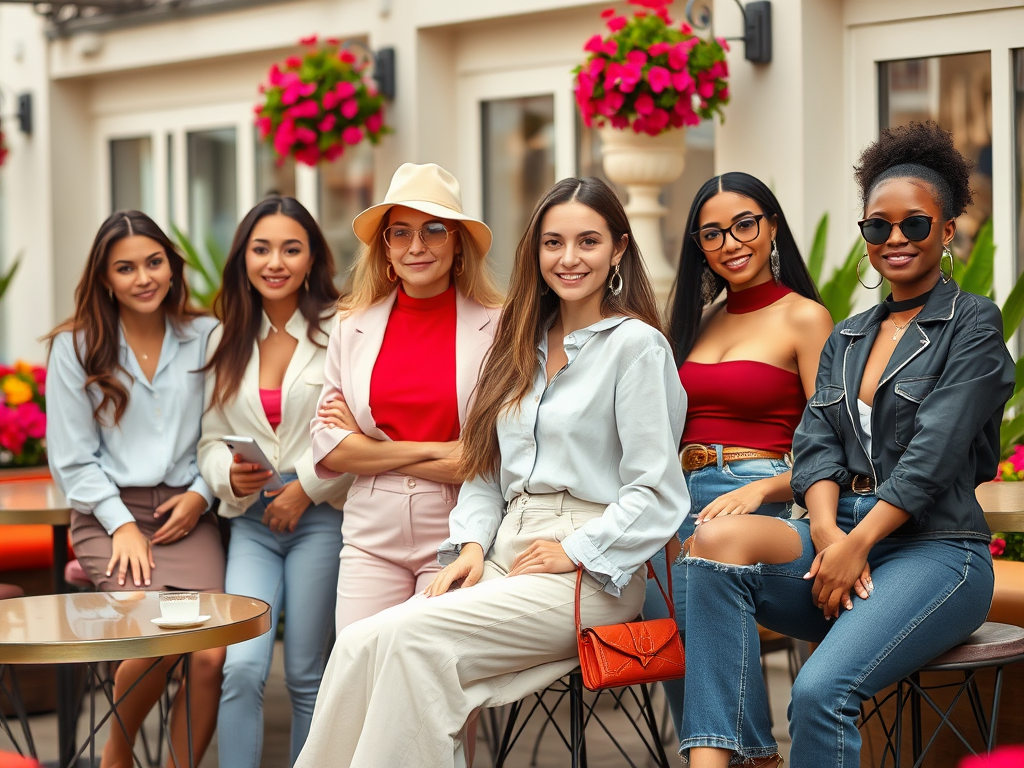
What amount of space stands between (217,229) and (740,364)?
456 cm

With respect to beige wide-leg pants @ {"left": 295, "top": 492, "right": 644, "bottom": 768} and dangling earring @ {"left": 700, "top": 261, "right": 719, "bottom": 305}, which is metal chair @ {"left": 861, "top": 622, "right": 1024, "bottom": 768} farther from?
dangling earring @ {"left": 700, "top": 261, "right": 719, "bottom": 305}

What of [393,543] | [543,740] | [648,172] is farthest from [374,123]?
[393,543]

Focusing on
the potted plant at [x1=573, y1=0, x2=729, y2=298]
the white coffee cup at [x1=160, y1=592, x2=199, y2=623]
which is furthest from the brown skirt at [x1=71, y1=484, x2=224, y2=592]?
the potted plant at [x1=573, y1=0, x2=729, y2=298]

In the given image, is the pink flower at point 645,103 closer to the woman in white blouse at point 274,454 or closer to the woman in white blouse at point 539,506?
the woman in white blouse at point 274,454

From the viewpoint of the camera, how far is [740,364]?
2820 mm

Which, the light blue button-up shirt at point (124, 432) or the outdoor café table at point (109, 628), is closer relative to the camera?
the outdoor café table at point (109, 628)

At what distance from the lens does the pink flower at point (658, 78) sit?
428 centimetres

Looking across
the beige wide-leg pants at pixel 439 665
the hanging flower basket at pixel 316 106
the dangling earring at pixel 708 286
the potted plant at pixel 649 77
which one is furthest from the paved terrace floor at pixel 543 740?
the hanging flower basket at pixel 316 106

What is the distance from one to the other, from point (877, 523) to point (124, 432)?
77.5 inches

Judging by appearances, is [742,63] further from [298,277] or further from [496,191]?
[298,277]

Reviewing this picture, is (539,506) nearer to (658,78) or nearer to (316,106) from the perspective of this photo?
(658,78)

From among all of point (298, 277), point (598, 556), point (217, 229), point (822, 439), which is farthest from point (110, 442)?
point (217, 229)

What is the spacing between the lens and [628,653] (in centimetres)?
247

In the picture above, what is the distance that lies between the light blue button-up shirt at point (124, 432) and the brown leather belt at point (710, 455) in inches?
50.8
